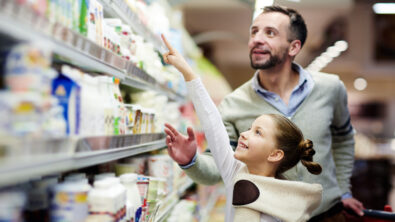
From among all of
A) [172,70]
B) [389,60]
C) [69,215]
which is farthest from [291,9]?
[389,60]

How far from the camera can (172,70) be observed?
3.30 meters

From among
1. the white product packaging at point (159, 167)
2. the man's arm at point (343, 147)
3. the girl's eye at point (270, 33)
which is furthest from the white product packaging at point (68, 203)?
the man's arm at point (343, 147)

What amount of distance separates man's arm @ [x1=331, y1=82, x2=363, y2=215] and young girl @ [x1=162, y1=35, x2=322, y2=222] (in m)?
0.66

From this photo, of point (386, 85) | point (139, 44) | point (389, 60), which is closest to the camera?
point (139, 44)

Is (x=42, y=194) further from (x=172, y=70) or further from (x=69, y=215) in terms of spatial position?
(x=172, y=70)

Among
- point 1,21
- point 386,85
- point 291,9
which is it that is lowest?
point 1,21

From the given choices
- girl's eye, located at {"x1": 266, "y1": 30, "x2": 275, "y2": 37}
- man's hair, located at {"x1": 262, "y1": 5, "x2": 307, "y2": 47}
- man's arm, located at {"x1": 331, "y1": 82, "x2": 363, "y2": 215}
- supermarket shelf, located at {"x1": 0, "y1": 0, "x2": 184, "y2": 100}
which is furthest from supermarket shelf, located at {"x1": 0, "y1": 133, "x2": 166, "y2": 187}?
man's arm, located at {"x1": 331, "y1": 82, "x2": 363, "y2": 215}

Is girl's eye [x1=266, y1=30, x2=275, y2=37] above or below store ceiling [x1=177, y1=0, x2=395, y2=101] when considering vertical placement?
below

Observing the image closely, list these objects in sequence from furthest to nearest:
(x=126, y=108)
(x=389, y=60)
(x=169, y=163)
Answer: (x=389, y=60)
(x=169, y=163)
(x=126, y=108)

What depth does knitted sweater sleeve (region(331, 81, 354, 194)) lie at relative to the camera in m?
2.64

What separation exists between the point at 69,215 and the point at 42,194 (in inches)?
4.5

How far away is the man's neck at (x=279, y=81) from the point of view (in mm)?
2445

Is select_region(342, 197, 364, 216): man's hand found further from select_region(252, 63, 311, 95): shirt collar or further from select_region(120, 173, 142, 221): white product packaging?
select_region(120, 173, 142, 221): white product packaging

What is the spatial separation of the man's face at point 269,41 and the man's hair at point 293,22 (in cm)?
4
